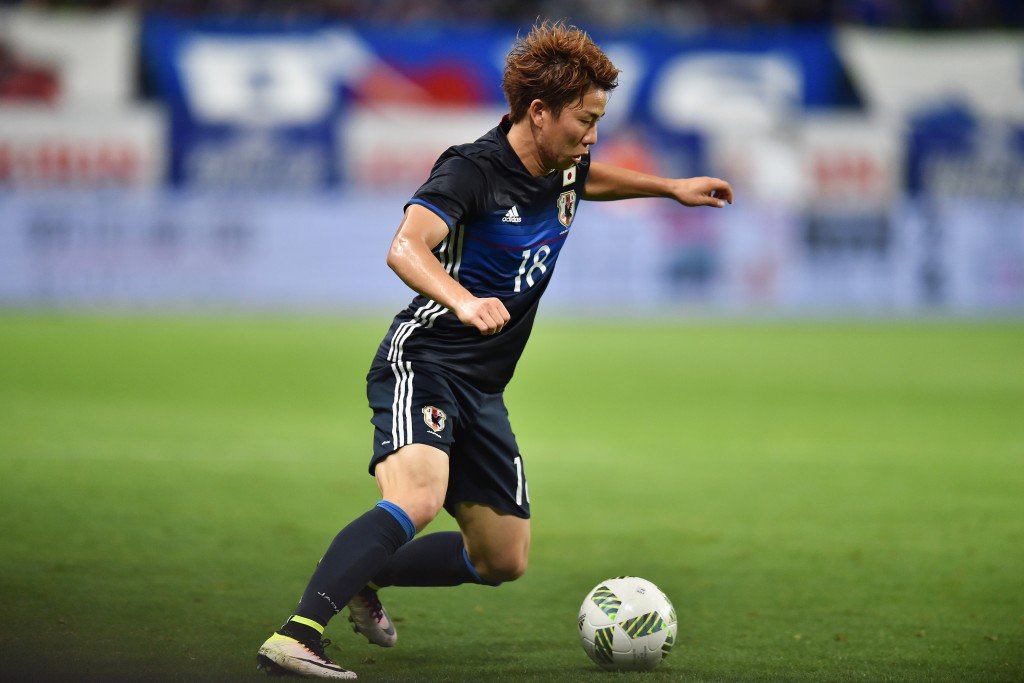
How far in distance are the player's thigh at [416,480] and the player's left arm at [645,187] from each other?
4.23 feet

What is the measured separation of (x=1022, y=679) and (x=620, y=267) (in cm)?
1718

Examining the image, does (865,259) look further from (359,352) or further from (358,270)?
(359,352)

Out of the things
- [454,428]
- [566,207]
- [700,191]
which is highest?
[700,191]

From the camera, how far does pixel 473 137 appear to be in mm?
23016

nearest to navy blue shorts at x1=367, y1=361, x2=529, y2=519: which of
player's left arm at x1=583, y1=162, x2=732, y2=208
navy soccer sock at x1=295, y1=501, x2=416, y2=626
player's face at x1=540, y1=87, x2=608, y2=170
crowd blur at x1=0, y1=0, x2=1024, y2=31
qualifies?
navy soccer sock at x1=295, y1=501, x2=416, y2=626

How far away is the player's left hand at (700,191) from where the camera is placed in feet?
17.2

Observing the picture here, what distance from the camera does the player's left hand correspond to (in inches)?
206

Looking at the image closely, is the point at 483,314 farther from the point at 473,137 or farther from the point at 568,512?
the point at 473,137

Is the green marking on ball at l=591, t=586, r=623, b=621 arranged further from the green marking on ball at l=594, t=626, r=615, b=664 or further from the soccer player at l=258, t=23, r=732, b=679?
the soccer player at l=258, t=23, r=732, b=679

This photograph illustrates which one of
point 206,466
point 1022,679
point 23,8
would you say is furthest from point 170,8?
point 1022,679

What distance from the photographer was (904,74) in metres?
24.8

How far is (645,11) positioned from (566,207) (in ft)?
76.2

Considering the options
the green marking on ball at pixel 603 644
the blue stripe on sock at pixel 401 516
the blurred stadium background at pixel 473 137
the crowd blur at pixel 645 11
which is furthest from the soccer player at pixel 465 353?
the crowd blur at pixel 645 11

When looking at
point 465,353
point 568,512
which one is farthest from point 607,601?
point 568,512
